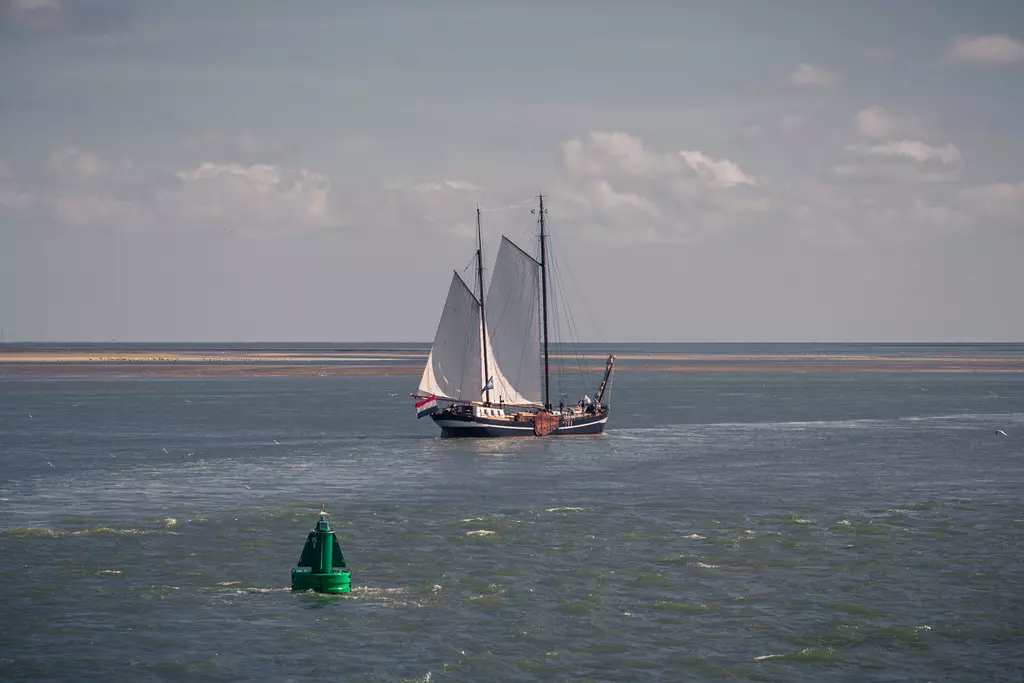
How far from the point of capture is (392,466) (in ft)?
250

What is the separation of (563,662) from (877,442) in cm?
6936

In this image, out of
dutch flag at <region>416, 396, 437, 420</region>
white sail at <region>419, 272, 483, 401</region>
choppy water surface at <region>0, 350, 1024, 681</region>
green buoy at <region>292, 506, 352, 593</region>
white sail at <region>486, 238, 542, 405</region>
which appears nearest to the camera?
choppy water surface at <region>0, 350, 1024, 681</region>

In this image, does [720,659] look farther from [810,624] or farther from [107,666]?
[107,666]

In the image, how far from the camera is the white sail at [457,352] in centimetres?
9744

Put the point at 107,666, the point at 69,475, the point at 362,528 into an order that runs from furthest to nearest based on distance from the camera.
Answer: the point at 69,475, the point at 362,528, the point at 107,666

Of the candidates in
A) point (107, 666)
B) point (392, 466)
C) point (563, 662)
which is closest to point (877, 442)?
point (392, 466)

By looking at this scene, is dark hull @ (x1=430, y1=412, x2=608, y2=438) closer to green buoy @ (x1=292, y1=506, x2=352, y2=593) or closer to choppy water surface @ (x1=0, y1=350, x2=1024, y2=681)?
choppy water surface @ (x1=0, y1=350, x2=1024, y2=681)

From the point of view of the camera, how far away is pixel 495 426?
98750mm

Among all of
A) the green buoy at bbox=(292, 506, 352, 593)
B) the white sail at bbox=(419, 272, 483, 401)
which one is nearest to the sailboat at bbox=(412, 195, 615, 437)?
the white sail at bbox=(419, 272, 483, 401)

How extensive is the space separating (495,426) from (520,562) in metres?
56.4

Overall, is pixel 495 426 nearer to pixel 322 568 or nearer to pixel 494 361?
pixel 494 361

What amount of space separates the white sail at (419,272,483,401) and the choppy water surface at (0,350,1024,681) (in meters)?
8.68

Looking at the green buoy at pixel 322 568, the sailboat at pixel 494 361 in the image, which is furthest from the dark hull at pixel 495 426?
the green buoy at pixel 322 568

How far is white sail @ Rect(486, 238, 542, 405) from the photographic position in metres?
98.7
